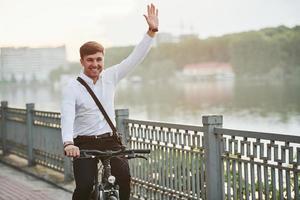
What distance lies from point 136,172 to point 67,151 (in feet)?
10.3

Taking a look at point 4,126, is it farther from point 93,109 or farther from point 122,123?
point 93,109

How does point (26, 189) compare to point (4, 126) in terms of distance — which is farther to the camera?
point (4, 126)

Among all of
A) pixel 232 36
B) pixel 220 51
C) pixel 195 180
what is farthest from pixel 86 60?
pixel 232 36

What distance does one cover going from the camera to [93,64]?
3764 millimetres

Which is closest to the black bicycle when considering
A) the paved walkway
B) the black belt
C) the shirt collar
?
the black belt

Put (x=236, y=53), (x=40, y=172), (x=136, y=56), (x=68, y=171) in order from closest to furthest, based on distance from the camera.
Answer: (x=136, y=56)
(x=68, y=171)
(x=40, y=172)
(x=236, y=53)

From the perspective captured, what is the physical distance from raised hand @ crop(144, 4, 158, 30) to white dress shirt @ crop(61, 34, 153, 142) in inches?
3.6

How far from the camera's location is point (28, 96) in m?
101

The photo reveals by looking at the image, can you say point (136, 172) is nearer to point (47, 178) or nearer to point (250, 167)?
point (250, 167)

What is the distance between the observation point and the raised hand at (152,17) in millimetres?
3904

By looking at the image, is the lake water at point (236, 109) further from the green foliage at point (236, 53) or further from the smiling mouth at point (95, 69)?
the smiling mouth at point (95, 69)

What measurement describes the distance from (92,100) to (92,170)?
0.50m

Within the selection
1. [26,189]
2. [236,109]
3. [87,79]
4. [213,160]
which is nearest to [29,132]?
[26,189]

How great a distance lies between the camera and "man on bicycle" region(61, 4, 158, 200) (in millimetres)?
3729
